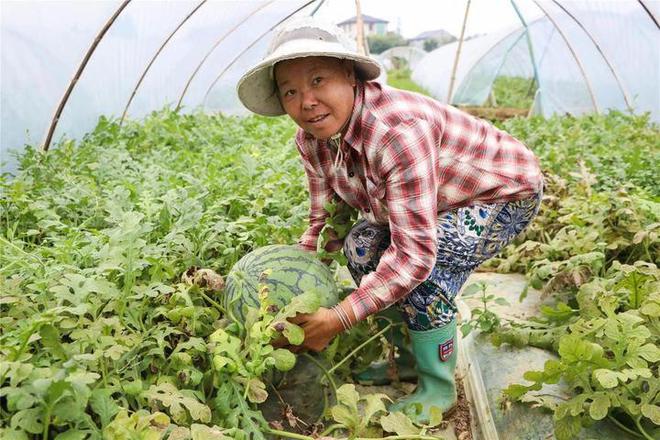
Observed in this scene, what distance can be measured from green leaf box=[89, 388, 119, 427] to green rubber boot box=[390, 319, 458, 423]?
111cm

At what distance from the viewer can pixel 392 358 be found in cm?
252

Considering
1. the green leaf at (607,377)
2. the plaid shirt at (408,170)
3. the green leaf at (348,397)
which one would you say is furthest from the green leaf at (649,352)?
the green leaf at (348,397)

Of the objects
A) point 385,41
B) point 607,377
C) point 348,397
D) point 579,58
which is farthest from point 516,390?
point 385,41

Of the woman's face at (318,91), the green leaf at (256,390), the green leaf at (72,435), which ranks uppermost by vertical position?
the woman's face at (318,91)

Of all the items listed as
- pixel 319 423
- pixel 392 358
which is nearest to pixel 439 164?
pixel 392 358

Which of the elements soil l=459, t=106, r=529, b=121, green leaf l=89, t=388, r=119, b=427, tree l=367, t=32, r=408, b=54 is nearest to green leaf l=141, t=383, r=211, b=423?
green leaf l=89, t=388, r=119, b=427

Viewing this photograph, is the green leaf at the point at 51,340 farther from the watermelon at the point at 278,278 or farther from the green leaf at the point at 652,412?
the green leaf at the point at 652,412

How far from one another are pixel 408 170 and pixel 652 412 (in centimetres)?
100

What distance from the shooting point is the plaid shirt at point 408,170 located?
2.03 meters

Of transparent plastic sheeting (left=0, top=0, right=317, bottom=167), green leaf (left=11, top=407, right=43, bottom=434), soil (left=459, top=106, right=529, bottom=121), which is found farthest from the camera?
soil (left=459, top=106, right=529, bottom=121)

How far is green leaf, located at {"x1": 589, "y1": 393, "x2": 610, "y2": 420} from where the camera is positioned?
5.85 ft

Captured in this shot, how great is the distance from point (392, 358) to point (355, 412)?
0.74m

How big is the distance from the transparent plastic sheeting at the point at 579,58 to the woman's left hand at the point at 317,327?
6.40 metres

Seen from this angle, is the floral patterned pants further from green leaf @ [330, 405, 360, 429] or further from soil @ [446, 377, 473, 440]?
green leaf @ [330, 405, 360, 429]
